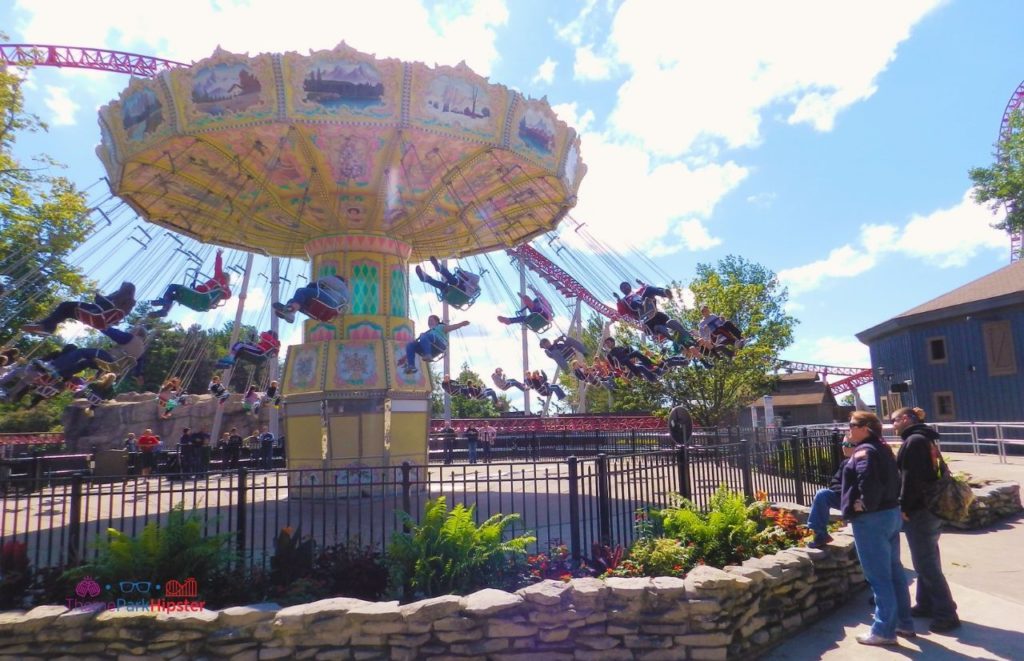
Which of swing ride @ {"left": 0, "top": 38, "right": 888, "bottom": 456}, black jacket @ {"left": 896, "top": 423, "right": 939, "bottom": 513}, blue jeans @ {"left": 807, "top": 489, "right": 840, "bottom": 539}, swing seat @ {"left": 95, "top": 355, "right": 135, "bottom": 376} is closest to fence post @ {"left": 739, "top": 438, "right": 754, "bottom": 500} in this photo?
blue jeans @ {"left": 807, "top": 489, "right": 840, "bottom": 539}

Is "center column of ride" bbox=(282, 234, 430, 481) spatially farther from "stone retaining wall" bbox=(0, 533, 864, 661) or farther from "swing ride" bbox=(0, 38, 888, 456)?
"stone retaining wall" bbox=(0, 533, 864, 661)

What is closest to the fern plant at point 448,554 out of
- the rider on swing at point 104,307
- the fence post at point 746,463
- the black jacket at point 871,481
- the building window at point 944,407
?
the black jacket at point 871,481

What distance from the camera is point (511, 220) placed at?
622 inches

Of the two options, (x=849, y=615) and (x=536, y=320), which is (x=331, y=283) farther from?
(x=849, y=615)

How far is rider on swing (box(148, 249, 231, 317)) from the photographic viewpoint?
11781 mm

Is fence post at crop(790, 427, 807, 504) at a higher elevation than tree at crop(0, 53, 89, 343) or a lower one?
lower

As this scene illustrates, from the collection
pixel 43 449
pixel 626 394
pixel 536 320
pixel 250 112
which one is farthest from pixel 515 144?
pixel 43 449

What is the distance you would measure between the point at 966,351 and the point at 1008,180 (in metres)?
9.37

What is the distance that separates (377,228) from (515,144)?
157 inches

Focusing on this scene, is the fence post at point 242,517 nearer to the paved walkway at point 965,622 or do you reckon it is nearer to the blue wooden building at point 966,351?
the paved walkway at point 965,622

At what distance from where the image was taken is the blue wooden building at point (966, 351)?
2245cm

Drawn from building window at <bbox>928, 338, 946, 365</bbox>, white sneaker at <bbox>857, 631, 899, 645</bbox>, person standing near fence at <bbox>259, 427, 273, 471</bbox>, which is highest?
building window at <bbox>928, 338, 946, 365</bbox>

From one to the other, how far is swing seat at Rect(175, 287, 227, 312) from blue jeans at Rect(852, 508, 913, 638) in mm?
10875

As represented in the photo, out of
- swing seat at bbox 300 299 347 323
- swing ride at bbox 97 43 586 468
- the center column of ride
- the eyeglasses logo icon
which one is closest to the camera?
the eyeglasses logo icon
